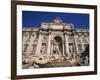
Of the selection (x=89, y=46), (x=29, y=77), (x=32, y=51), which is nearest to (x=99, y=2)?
(x=89, y=46)

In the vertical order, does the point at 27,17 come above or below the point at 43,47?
above

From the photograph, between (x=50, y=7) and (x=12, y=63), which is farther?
(x=50, y=7)

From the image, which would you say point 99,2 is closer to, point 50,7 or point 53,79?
point 50,7

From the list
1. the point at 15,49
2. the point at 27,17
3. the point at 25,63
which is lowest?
the point at 25,63

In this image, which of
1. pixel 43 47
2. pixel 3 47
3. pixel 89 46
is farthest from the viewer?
pixel 89 46
